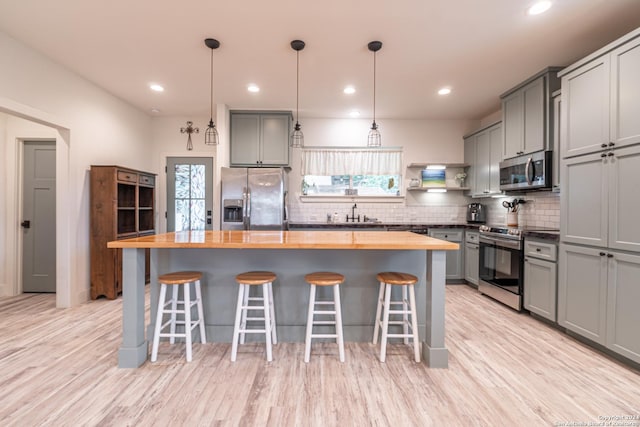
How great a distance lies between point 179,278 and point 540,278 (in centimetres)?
341

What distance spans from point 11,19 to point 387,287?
3826 millimetres

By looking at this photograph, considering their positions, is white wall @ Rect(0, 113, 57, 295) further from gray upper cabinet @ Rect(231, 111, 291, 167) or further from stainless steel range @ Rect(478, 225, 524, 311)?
stainless steel range @ Rect(478, 225, 524, 311)

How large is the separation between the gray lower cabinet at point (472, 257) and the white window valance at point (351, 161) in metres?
1.55

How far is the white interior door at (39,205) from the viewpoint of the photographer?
382 cm

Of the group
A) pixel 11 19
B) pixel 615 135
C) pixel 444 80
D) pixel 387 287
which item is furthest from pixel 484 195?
pixel 11 19

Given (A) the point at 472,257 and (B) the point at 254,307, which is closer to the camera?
(B) the point at 254,307

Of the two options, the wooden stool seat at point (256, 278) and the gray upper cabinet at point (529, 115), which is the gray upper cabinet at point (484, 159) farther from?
the wooden stool seat at point (256, 278)

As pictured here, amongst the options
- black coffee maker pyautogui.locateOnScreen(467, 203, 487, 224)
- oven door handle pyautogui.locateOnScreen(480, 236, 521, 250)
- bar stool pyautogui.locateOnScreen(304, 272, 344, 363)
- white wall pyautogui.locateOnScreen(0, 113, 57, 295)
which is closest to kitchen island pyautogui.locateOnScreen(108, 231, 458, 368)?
bar stool pyautogui.locateOnScreen(304, 272, 344, 363)

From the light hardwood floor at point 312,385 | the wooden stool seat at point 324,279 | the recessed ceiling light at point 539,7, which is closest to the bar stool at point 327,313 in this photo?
the wooden stool seat at point 324,279

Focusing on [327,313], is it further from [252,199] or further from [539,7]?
[539,7]

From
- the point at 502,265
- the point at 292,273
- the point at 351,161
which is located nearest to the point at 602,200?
the point at 502,265

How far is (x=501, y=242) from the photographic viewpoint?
3488mm

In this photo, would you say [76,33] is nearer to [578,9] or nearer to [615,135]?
[578,9]

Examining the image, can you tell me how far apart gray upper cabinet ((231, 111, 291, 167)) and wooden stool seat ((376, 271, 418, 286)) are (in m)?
2.85
